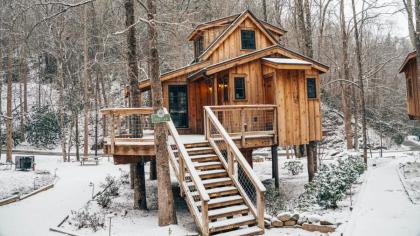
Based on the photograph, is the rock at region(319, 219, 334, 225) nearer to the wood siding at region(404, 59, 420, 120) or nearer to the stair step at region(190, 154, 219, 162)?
the stair step at region(190, 154, 219, 162)

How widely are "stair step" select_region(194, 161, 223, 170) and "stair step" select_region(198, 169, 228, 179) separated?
0.52ft

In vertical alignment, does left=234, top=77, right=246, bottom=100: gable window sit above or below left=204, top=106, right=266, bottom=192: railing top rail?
above

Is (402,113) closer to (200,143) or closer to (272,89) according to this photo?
(272,89)

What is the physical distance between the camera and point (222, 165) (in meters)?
10.2

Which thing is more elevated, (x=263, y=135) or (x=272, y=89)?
(x=272, y=89)

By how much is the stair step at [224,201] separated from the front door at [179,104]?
7.16 meters

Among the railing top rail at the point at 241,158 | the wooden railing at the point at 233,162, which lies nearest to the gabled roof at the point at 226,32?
the wooden railing at the point at 233,162

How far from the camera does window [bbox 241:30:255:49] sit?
54.9 ft

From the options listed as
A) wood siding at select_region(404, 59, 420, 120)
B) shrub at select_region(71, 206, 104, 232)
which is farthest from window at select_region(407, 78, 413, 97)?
shrub at select_region(71, 206, 104, 232)

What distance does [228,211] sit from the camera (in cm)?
848

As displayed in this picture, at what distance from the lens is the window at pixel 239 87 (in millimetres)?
13734

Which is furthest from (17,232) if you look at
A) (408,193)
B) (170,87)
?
(408,193)

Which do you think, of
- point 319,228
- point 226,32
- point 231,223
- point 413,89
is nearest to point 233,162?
point 231,223

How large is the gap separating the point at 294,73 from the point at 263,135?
3050 millimetres
